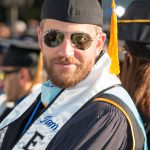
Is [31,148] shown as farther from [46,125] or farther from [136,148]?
[136,148]

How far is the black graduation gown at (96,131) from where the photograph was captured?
2836 mm

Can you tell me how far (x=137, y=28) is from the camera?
3805 millimetres

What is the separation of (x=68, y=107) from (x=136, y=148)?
424 millimetres

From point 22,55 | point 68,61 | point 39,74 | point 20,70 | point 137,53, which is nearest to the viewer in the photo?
point 68,61

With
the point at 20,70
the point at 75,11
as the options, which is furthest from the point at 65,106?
the point at 20,70

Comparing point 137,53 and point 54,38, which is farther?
point 137,53

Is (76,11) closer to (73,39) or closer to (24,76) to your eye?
(73,39)

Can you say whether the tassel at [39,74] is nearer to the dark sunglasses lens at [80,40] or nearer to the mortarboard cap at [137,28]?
the mortarboard cap at [137,28]

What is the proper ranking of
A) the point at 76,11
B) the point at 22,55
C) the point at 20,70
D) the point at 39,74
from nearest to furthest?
the point at 76,11 → the point at 39,74 → the point at 20,70 → the point at 22,55

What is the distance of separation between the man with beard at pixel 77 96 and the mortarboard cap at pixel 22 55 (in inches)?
116

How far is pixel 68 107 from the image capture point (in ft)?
10.1

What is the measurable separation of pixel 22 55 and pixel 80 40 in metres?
3.34

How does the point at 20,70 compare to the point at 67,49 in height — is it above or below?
below

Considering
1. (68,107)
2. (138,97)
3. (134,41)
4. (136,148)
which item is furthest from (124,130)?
(134,41)
